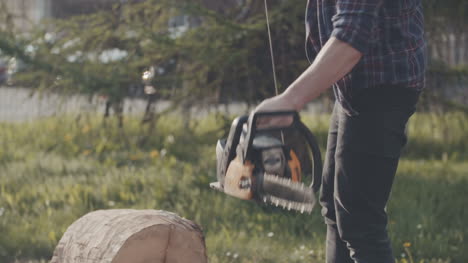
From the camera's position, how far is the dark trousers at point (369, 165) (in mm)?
2395

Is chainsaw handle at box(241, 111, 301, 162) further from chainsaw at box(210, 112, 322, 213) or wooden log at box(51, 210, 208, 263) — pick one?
wooden log at box(51, 210, 208, 263)

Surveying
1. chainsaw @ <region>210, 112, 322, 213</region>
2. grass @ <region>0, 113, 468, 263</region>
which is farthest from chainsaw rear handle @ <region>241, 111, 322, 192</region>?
grass @ <region>0, 113, 468, 263</region>

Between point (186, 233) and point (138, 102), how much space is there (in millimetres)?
3307

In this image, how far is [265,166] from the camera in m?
2.31

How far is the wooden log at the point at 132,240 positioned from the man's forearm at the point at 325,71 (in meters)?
1.14

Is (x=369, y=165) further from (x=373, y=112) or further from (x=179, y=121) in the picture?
(x=179, y=121)

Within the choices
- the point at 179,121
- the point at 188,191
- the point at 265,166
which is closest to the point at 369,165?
the point at 265,166

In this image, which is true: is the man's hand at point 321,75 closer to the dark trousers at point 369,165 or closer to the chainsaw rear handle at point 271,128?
the chainsaw rear handle at point 271,128

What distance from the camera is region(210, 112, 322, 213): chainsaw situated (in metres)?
2.17

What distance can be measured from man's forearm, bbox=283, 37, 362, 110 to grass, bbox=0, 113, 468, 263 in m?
1.87

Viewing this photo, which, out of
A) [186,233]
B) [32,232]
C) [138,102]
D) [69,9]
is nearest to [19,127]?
[69,9]

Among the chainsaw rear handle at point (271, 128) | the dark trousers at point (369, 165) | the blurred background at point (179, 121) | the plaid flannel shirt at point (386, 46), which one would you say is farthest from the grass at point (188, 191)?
the chainsaw rear handle at point (271, 128)

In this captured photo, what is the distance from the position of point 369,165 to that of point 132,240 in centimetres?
109

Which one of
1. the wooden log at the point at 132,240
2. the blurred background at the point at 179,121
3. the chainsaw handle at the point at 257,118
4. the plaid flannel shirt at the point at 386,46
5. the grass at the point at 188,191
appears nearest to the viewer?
the chainsaw handle at the point at 257,118
